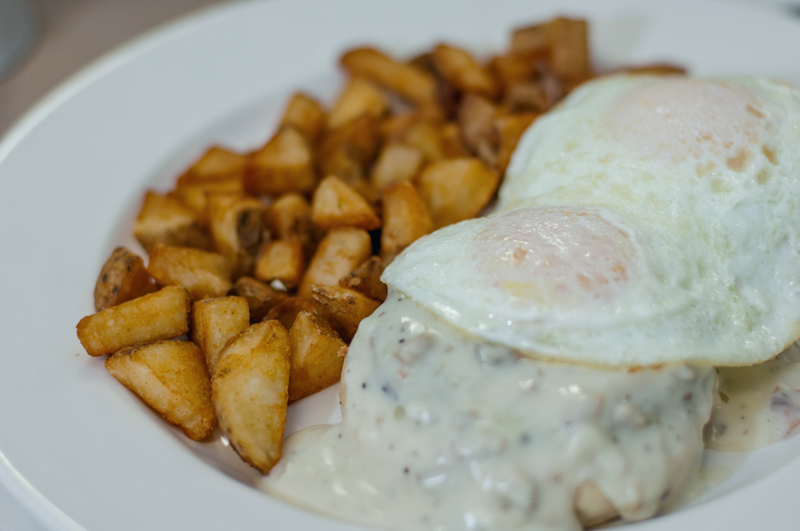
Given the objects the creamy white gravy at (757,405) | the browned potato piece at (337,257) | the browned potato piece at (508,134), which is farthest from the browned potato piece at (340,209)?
the creamy white gravy at (757,405)

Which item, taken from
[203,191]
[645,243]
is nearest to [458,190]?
[645,243]

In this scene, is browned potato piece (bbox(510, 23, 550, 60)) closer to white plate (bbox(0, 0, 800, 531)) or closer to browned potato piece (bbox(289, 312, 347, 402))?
white plate (bbox(0, 0, 800, 531))

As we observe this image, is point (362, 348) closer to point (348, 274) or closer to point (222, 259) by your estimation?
point (348, 274)

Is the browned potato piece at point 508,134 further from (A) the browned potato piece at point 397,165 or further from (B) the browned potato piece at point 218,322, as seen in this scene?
(B) the browned potato piece at point 218,322

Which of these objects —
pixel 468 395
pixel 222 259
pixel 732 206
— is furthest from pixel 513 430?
pixel 222 259

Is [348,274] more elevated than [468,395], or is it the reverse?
[348,274]

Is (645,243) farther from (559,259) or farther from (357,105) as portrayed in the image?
(357,105)
